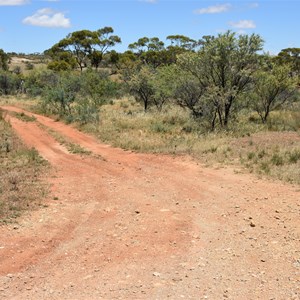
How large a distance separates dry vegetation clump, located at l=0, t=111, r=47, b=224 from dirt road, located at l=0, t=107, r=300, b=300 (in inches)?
12.9

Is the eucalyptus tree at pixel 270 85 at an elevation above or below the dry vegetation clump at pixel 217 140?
above

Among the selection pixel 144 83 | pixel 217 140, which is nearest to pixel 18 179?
pixel 217 140

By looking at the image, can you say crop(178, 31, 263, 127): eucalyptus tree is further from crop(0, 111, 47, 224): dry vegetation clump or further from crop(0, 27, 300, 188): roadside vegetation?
crop(0, 111, 47, 224): dry vegetation clump

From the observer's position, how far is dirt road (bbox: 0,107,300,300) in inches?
181

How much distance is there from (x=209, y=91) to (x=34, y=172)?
343 inches

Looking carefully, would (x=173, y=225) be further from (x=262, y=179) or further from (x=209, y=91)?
(x=209, y=91)

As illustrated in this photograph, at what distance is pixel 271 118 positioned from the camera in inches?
784

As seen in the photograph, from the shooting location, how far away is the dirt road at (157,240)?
4598mm

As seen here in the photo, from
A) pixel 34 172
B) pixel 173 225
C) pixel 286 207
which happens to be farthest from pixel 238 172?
pixel 34 172

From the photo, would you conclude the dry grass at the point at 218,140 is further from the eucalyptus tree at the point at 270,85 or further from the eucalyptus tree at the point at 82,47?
the eucalyptus tree at the point at 82,47

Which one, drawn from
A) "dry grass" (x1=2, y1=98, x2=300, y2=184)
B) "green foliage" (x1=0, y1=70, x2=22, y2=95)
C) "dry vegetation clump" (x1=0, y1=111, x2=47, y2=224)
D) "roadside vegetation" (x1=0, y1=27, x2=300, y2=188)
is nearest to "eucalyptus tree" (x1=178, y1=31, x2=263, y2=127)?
"roadside vegetation" (x1=0, y1=27, x2=300, y2=188)

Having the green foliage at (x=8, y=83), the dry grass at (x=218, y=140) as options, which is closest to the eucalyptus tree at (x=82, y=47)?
the green foliage at (x=8, y=83)

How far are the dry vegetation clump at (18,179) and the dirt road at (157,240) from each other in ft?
1.07

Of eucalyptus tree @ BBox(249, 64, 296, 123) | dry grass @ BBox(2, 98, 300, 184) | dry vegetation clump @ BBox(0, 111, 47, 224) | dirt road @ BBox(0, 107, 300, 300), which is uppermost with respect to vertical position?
eucalyptus tree @ BBox(249, 64, 296, 123)
